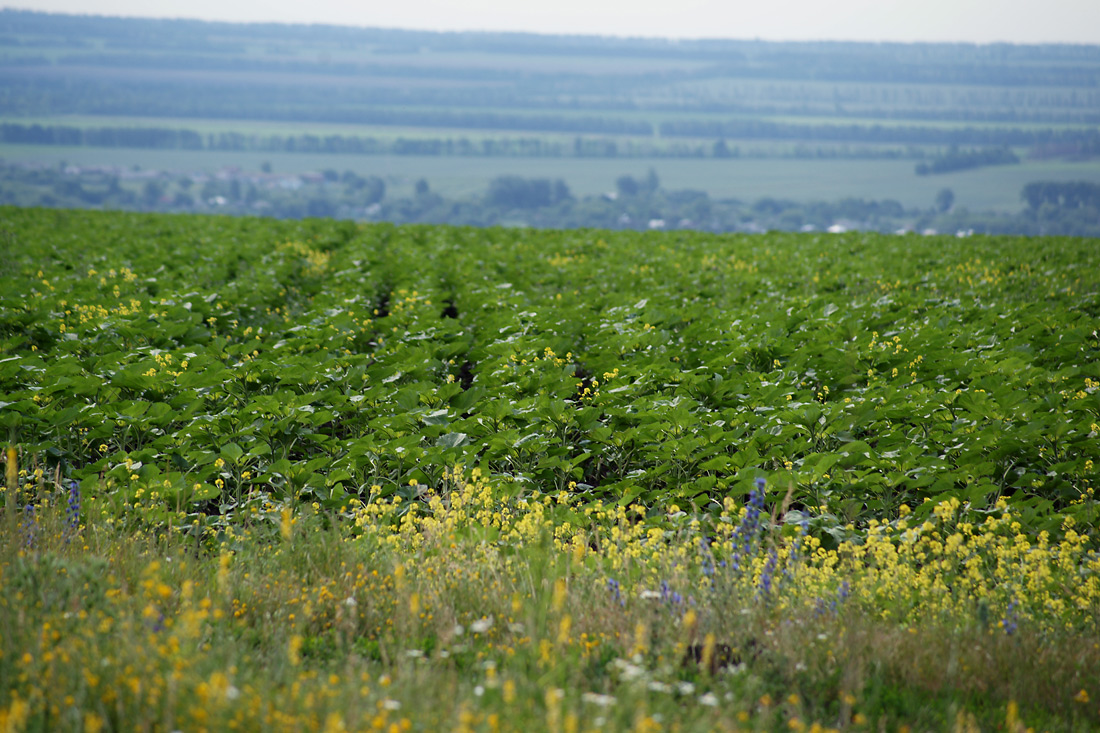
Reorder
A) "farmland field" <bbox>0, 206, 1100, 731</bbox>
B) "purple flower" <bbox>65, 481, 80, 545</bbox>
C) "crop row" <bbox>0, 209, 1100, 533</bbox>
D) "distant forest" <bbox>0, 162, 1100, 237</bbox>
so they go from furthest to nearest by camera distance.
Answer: "distant forest" <bbox>0, 162, 1100, 237</bbox> → "crop row" <bbox>0, 209, 1100, 533</bbox> → "purple flower" <bbox>65, 481, 80, 545</bbox> → "farmland field" <bbox>0, 206, 1100, 731</bbox>

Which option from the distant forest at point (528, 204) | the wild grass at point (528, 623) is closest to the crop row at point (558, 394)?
the wild grass at point (528, 623)

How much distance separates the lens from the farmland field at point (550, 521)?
2.87 m

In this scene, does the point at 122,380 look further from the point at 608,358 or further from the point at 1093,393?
the point at 1093,393

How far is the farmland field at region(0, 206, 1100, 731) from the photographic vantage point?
2873mm

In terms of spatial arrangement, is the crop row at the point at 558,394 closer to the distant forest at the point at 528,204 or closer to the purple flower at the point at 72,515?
the purple flower at the point at 72,515

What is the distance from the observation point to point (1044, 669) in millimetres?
3301

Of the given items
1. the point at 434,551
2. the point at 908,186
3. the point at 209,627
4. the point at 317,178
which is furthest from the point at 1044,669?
the point at 908,186

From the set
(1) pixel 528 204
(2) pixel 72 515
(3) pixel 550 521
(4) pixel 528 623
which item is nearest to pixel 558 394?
(3) pixel 550 521

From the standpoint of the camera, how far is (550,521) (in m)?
4.45

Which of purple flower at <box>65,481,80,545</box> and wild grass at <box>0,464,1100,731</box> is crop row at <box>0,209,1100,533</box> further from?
wild grass at <box>0,464,1100,731</box>

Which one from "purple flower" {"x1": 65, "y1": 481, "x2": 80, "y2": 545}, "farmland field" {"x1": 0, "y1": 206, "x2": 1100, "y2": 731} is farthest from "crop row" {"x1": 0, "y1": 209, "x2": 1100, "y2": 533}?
"purple flower" {"x1": 65, "y1": 481, "x2": 80, "y2": 545}

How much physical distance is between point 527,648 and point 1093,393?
5.68 m

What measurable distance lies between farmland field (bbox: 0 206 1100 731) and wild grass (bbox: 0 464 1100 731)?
3cm

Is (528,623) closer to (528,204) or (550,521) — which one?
(550,521)
